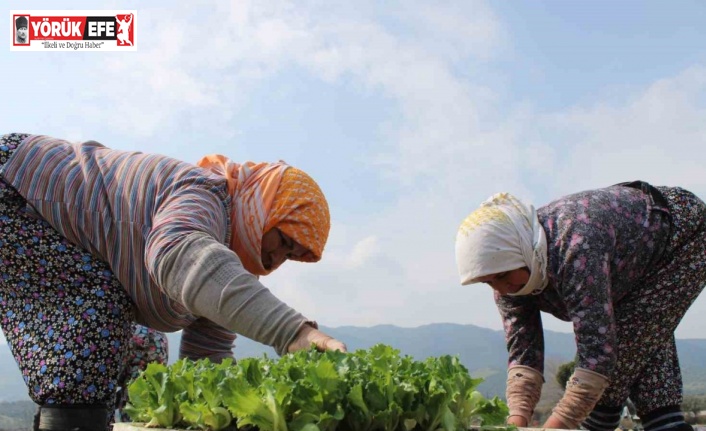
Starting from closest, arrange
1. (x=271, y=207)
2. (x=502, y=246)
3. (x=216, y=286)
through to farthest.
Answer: (x=216, y=286)
(x=271, y=207)
(x=502, y=246)

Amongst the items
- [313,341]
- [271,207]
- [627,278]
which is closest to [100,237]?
[271,207]

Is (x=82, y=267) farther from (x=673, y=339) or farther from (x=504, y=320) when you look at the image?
(x=673, y=339)

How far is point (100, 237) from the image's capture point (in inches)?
87.7

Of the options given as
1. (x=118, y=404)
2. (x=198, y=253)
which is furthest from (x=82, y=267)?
(x=118, y=404)

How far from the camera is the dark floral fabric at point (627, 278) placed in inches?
101

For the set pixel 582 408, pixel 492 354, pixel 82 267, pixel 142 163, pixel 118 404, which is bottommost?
pixel 492 354

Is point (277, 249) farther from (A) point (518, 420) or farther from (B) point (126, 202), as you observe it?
(A) point (518, 420)

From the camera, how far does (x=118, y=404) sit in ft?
11.1

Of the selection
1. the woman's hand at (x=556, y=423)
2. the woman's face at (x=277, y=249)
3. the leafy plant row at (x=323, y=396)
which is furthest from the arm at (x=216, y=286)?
the woman's hand at (x=556, y=423)

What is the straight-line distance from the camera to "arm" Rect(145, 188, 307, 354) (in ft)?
5.40

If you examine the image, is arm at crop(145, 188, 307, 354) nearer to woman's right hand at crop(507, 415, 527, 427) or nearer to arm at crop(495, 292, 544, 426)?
woman's right hand at crop(507, 415, 527, 427)

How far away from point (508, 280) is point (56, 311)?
163 cm

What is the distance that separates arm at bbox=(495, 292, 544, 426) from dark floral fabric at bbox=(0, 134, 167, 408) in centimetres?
152

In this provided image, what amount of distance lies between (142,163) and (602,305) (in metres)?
1.68
